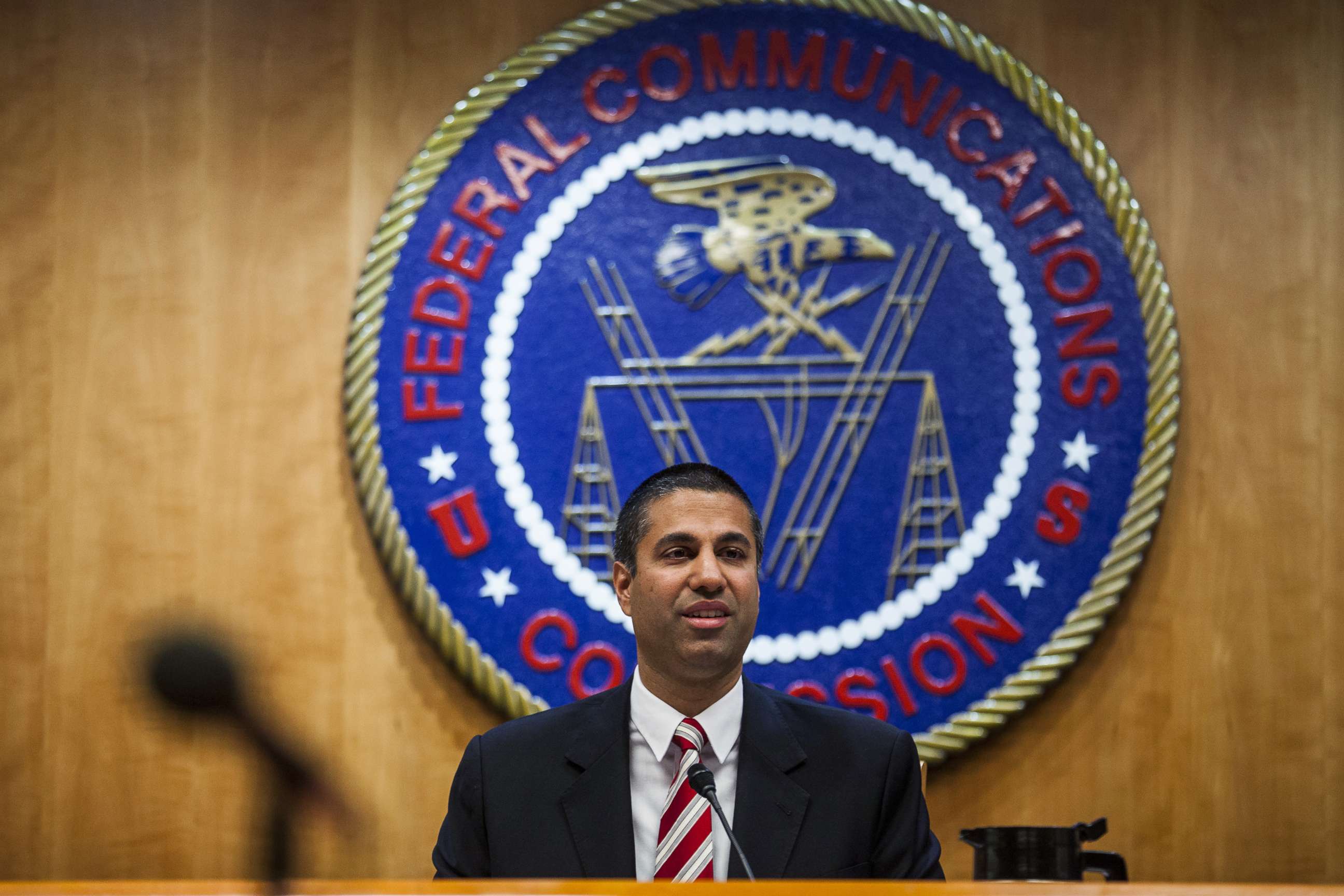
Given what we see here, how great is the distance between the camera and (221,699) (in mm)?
664

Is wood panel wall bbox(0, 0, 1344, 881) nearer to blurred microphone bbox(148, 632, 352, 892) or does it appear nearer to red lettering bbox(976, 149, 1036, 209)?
red lettering bbox(976, 149, 1036, 209)

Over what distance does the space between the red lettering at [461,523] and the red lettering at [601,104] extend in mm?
839

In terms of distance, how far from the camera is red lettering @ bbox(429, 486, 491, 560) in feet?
8.64

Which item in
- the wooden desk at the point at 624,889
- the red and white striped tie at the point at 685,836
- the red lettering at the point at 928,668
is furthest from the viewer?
the red lettering at the point at 928,668

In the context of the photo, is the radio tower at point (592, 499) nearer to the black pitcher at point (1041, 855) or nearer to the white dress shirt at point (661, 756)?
the white dress shirt at point (661, 756)

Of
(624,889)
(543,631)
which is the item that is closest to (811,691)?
(543,631)

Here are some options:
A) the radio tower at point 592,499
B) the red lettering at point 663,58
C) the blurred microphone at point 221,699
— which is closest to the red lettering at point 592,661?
the radio tower at point 592,499

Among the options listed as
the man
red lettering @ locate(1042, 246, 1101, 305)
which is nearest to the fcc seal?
red lettering @ locate(1042, 246, 1101, 305)

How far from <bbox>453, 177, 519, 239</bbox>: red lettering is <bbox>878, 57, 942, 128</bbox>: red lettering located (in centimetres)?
84

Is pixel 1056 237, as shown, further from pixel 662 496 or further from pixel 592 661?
pixel 592 661

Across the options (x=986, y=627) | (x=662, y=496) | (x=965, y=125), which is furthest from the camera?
(x=965, y=125)

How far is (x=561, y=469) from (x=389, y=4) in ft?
3.60

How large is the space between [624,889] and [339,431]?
181 centimetres

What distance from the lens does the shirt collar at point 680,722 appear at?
1944 millimetres
